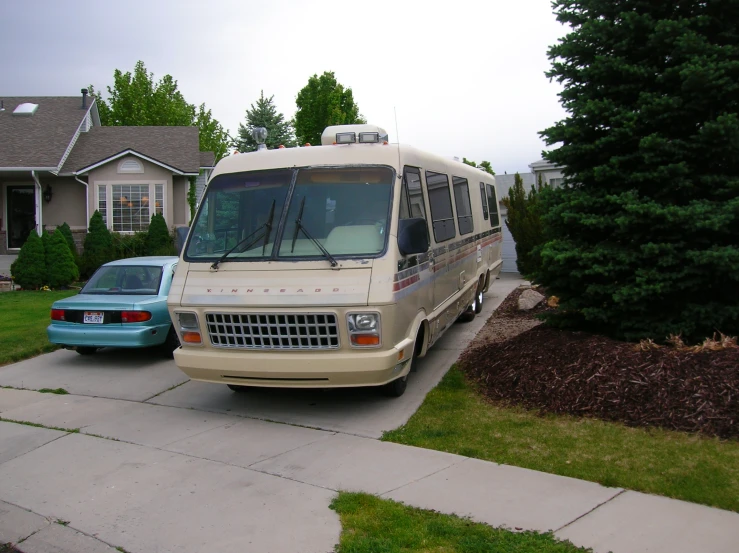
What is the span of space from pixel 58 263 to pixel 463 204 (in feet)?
38.1

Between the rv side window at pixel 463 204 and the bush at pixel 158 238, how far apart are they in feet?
40.4

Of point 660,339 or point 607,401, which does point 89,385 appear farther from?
point 660,339

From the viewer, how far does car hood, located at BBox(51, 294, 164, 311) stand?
29.7 feet

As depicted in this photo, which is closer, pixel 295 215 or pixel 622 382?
pixel 622 382

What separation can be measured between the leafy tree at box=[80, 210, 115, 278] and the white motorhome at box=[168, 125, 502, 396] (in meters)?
13.3

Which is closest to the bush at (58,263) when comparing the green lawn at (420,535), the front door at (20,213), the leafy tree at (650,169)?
the front door at (20,213)

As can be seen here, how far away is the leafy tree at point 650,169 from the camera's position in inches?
266

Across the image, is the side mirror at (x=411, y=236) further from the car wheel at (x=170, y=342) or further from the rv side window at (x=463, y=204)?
the car wheel at (x=170, y=342)

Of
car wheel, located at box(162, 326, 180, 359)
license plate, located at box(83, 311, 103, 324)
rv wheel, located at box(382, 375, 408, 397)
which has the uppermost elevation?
license plate, located at box(83, 311, 103, 324)

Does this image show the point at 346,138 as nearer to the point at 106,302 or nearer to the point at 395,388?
the point at 395,388

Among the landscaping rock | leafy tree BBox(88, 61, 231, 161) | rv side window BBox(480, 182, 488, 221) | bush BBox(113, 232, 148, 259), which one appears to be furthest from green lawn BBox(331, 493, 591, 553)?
leafy tree BBox(88, 61, 231, 161)

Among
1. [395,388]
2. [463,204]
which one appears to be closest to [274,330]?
[395,388]

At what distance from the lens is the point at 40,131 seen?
23.9 meters

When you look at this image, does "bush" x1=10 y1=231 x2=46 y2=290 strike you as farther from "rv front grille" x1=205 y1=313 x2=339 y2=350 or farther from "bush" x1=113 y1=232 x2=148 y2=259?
"rv front grille" x1=205 y1=313 x2=339 y2=350
